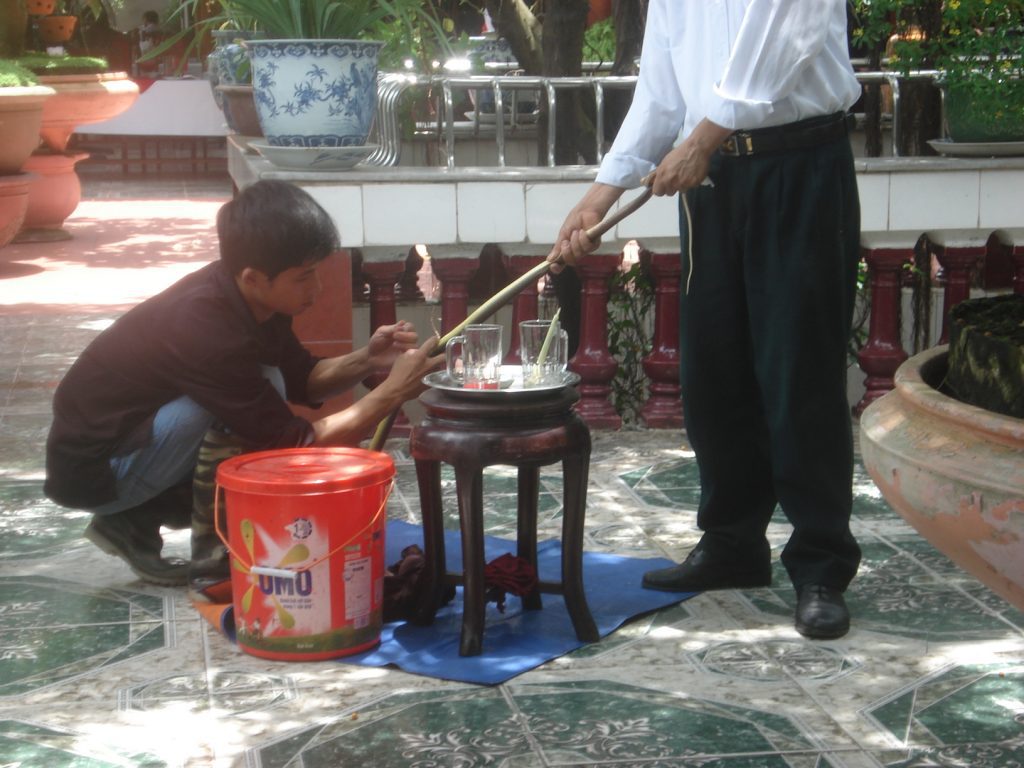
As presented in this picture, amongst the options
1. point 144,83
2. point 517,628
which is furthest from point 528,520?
point 144,83

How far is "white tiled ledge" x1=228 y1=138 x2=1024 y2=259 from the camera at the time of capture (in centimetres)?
553

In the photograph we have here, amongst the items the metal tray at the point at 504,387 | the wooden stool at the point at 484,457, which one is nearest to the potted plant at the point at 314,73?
the metal tray at the point at 504,387

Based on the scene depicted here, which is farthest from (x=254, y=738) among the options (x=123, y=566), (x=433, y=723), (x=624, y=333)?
(x=624, y=333)

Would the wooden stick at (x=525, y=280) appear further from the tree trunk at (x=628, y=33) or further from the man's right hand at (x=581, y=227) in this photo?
the tree trunk at (x=628, y=33)

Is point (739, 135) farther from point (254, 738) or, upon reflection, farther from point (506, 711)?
point (254, 738)

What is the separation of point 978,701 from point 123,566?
2.50m

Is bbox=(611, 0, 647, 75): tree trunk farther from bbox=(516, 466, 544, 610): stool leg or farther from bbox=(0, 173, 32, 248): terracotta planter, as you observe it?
bbox=(0, 173, 32, 248): terracotta planter

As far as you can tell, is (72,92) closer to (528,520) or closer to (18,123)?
(18,123)

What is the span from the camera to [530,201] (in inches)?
223

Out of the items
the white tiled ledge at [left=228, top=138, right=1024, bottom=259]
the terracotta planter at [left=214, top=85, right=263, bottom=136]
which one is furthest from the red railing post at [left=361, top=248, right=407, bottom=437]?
the terracotta planter at [left=214, top=85, right=263, bottom=136]

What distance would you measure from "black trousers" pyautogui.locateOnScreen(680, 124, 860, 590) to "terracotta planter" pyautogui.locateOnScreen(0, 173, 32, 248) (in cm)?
796

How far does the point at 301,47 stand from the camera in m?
5.50

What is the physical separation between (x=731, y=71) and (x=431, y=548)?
4.68 ft

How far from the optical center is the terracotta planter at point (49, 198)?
12828 millimetres
